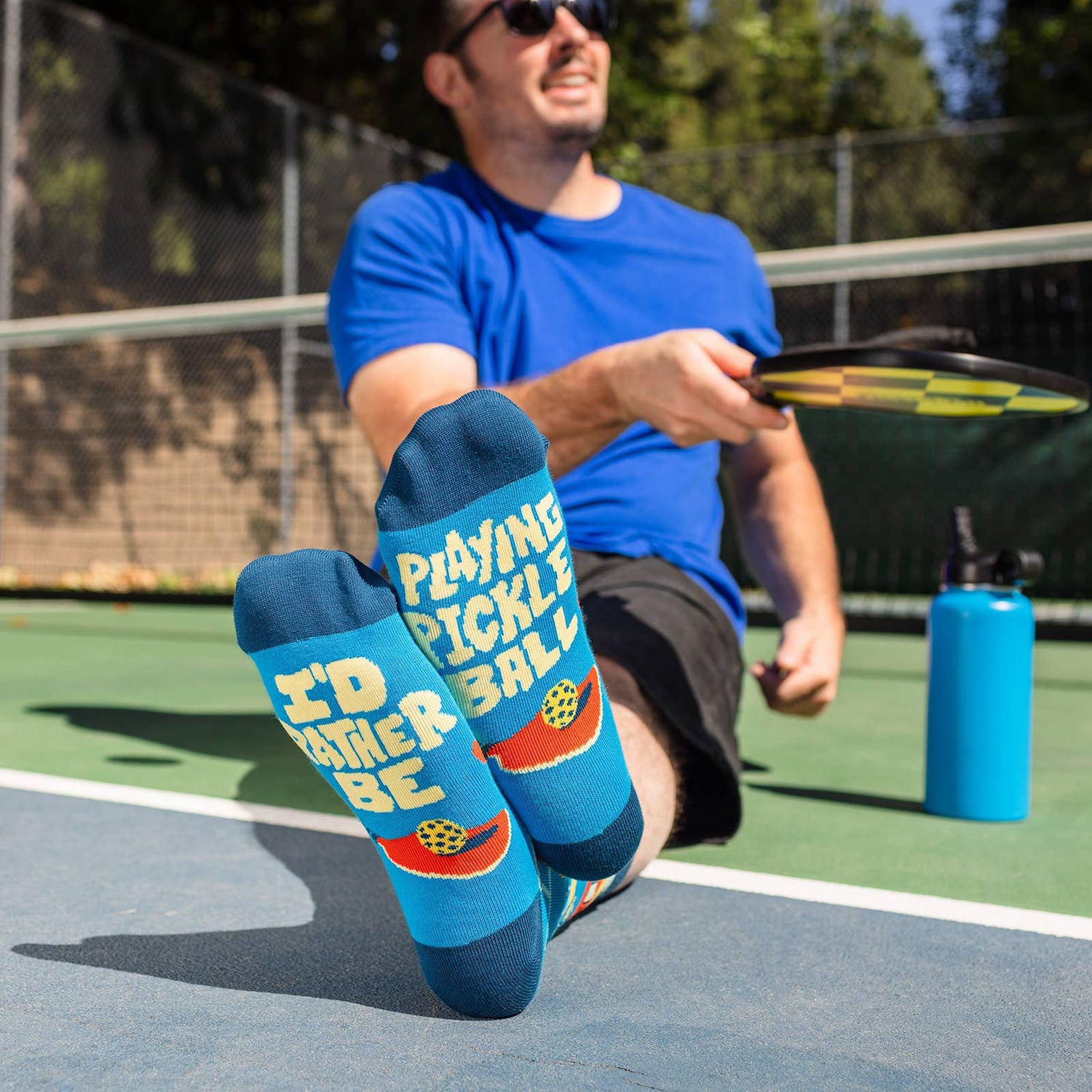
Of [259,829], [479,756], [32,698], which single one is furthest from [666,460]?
[32,698]

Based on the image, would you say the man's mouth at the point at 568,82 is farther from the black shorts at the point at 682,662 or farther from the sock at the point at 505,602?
the sock at the point at 505,602

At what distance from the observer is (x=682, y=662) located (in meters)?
1.89

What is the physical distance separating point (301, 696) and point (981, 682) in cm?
140

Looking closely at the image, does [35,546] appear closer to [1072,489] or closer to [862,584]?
[862,584]

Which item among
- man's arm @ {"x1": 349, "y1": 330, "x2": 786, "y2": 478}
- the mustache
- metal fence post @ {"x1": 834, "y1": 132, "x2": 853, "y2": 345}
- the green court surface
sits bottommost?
the green court surface

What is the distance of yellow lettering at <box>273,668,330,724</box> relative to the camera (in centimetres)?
121

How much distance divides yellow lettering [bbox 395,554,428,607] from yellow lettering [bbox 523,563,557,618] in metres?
0.10

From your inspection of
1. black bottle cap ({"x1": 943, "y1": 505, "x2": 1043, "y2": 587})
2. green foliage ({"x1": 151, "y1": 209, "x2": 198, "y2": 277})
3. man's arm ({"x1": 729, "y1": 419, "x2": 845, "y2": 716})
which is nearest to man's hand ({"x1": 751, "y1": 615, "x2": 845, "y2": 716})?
man's arm ({"x1": 729, "y1": 419, "x2": 845, "y2": 716})

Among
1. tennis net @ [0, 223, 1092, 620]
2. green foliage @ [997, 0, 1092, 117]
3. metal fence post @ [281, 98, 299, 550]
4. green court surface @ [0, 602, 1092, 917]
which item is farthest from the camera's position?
green foliage @ [997, 0, 1092, 117]

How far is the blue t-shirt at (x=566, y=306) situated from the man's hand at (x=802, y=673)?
145 mm

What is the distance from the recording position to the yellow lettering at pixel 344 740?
1.22 meters

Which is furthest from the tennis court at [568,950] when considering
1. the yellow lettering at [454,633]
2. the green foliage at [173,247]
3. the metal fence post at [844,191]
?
the metal fence post at [844,191]

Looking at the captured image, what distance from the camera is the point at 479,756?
1274 millimetres

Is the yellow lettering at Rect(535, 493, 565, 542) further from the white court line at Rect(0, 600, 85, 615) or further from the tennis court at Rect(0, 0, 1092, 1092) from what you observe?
the white court line at Rect(0, 600, 85, 615)
